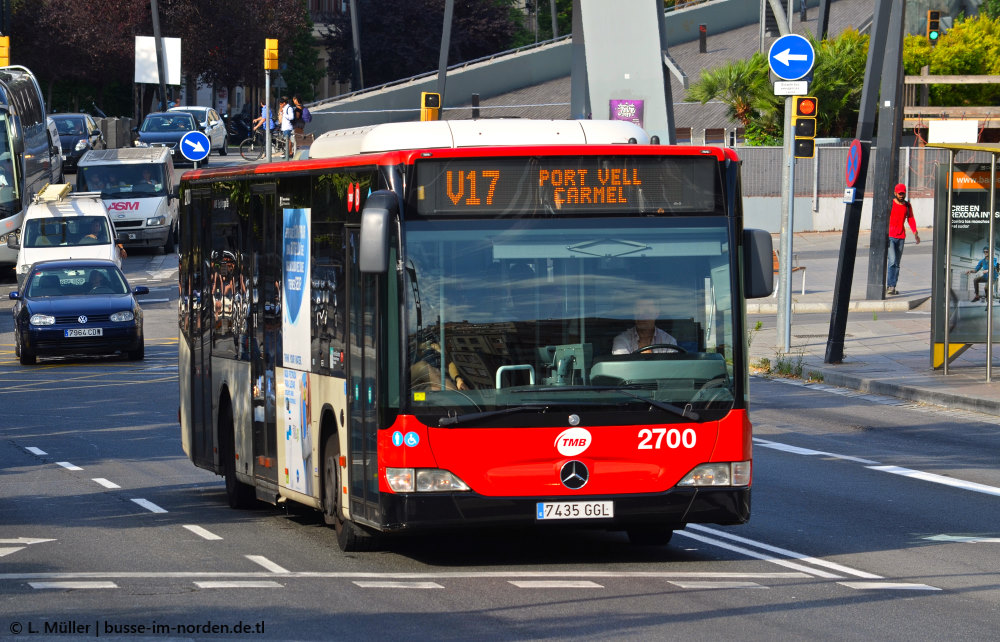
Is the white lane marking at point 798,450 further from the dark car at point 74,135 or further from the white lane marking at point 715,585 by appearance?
the dark car at point 74,135

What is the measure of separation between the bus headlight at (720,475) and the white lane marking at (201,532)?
351 cm

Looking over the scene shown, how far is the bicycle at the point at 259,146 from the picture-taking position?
2201 inches

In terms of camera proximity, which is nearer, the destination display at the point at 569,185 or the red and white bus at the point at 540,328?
the red and white bus at the point at 540,328

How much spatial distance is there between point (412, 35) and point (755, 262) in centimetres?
7306

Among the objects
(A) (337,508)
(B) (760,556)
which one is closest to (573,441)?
(B) (760,556)

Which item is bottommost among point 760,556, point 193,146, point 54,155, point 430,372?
point 760,556

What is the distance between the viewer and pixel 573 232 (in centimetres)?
987

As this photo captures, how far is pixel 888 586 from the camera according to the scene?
9.58m

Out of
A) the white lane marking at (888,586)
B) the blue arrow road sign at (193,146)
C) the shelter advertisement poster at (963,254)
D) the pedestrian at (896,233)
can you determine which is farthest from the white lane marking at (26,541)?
the blue arrow road sign at (193,146)

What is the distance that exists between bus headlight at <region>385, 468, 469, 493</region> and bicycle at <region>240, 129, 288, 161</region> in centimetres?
4643

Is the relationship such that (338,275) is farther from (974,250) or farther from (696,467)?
(974,250)

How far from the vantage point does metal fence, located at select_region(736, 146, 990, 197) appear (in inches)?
1822

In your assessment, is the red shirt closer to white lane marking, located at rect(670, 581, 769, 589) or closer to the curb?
the curb

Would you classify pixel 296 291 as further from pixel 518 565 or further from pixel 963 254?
pixel 963 254
